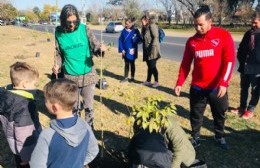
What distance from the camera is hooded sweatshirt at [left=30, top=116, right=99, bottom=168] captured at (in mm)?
2334

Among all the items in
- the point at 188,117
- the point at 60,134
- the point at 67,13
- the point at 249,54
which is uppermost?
the point at 67,13

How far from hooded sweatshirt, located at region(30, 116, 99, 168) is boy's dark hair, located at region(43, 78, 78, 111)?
122 millimetres

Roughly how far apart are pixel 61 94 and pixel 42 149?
0.42m

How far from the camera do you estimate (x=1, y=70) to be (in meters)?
10.6

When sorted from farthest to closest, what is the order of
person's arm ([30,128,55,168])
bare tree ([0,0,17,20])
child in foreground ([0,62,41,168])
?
bare tree ([0,0,17,20]) < child in foreground ([0,62,41,168]) < person's arm ([30,128,55,168])

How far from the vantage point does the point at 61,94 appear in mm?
2387

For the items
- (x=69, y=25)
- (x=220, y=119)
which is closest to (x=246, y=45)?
(x=220, y=119)

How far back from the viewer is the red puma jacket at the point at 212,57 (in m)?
3.89

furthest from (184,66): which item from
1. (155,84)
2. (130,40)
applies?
(130,40)

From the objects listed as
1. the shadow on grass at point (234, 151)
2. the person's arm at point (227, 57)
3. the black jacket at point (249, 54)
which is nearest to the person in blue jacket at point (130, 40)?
the black jacket at point (249, 54)

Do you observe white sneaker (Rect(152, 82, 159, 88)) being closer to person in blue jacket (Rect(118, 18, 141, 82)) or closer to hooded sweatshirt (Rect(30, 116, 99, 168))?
person in blue jacket (Rect(118, 18, 141, 82))

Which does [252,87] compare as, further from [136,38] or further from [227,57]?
[136,38]

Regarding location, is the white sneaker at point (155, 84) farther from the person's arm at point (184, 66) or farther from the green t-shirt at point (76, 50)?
the green t-shirt at point (76, 50)

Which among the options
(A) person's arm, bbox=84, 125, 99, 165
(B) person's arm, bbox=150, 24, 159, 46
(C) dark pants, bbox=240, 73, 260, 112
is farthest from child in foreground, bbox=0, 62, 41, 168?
(B) person's arm, bbox=150, 24, 159, 46
